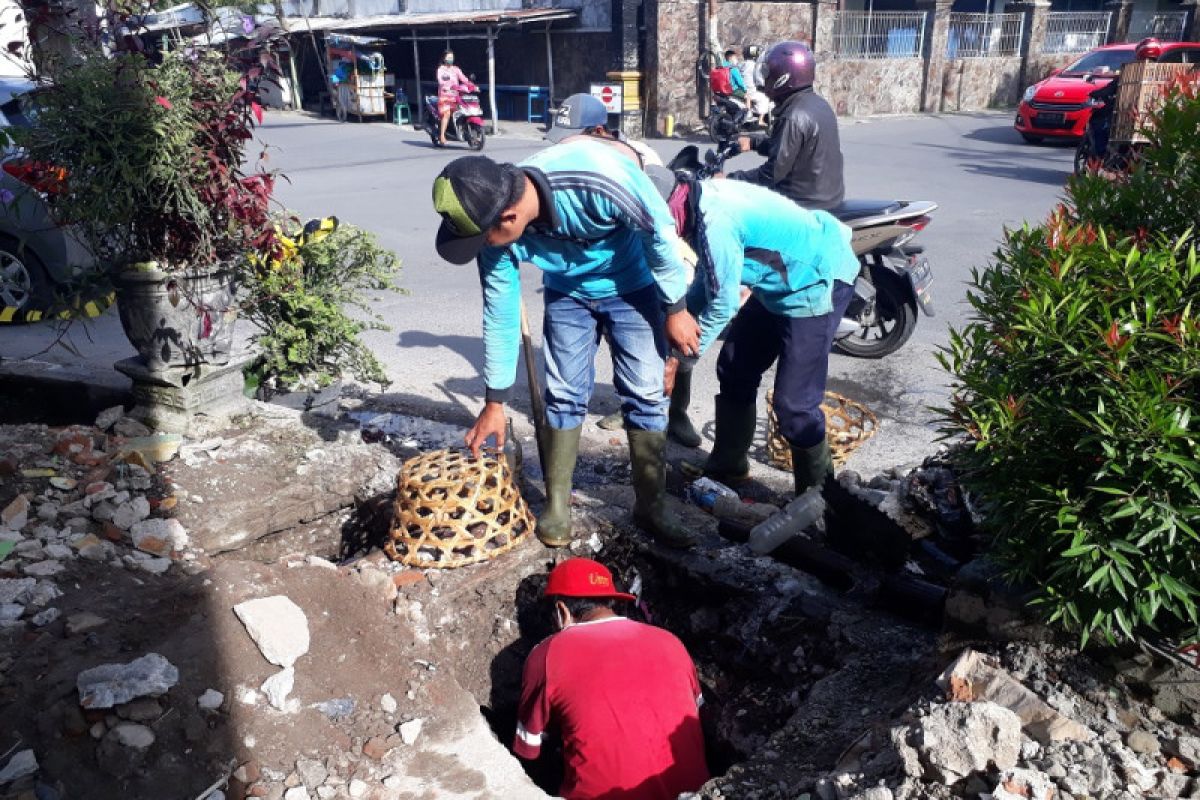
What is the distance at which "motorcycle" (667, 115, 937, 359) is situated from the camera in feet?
19.5

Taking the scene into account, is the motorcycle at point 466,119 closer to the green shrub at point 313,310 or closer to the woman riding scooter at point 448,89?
the woman riding scooter at point 448,89

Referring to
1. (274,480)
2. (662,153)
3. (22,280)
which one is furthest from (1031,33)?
(274,480)

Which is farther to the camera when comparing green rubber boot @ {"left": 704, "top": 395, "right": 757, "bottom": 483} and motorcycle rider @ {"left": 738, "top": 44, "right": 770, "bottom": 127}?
motorcycle rider @ {"left": 738, "top": 44, "right": 770, "bottom": 127}

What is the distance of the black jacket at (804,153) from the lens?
5395 mm

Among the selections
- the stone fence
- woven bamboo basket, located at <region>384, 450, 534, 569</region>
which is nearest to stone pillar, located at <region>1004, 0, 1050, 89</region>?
the stone fence

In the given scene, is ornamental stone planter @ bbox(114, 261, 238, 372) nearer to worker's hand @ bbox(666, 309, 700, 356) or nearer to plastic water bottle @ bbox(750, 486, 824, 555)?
worker's hand @ bbox(666, 309, 700, 356)

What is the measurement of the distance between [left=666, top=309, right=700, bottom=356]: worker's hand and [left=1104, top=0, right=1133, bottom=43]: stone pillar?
28439 millimetres

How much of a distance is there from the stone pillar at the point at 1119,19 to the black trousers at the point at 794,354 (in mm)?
27583

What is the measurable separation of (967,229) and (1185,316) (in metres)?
8.67

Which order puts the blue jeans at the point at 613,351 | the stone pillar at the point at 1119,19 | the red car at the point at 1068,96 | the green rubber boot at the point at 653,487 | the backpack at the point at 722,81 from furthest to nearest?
1. the stone pillar at the point at 1119,19
2. the backpack at the point at 722,81
3. the red car at the point at 1068,96
4. the green rubber boot at the point at 653,487
5. the blue jeans at the point at 613,351

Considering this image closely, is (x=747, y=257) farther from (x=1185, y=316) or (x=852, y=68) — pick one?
(x=852, y=68)

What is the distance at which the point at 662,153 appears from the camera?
17.5m

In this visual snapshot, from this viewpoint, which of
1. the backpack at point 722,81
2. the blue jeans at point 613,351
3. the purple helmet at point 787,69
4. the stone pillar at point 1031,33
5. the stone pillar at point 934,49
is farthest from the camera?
the stone pillar at point 1031,33

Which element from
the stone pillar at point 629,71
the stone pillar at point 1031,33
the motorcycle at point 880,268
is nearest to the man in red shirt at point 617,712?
the motorcycle at point 880,268
